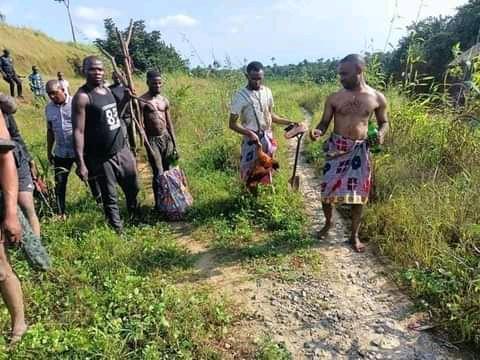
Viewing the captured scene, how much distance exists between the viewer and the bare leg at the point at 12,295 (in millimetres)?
2252

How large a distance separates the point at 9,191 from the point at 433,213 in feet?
11.3

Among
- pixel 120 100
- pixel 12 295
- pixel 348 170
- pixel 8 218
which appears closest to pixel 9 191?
pixel 8 218

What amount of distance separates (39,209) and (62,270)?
1377 mm

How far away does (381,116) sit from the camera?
3.63 m

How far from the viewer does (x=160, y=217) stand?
4.61m

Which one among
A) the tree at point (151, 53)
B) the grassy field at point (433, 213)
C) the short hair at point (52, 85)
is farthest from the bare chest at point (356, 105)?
the tree at point (151, 53)

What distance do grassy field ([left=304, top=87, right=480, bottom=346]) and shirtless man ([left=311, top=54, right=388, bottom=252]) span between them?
1.52 ft

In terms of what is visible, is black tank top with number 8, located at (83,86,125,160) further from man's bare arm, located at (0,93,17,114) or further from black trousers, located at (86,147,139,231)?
man's bare arm, located at (0,93,17,114)

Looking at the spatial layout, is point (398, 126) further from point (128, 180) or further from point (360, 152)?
point (128, 180)

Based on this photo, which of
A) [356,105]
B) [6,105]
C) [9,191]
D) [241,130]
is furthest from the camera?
[241,130]

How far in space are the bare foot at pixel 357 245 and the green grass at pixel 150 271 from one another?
0.44 meters

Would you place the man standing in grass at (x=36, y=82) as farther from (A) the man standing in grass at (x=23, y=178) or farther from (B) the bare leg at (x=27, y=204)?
(B) the bare leg at (x=27, y=204)

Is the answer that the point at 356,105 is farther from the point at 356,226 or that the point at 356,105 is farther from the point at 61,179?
the point at 61,179

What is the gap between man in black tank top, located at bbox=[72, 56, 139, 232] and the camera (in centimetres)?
361
